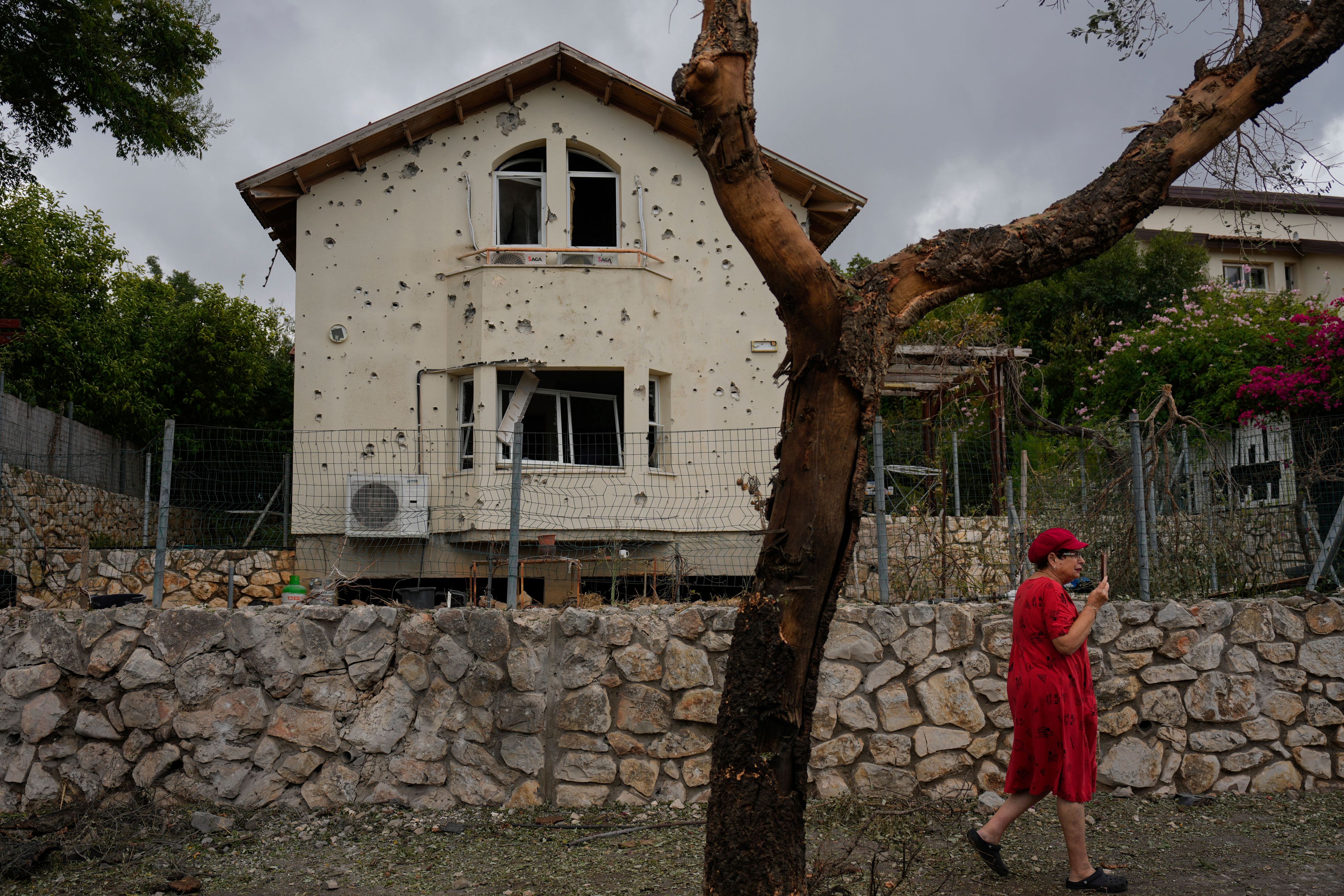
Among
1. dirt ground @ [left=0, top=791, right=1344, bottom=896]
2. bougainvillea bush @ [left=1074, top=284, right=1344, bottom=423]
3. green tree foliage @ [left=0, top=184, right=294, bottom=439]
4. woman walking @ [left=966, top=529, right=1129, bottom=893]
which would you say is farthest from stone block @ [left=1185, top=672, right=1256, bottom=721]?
green tree foliage @ [left=0, top=184, right=294, bottom=439]

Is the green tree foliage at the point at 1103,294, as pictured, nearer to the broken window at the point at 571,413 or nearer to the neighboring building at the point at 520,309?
the neighboring building at the point at 520,309

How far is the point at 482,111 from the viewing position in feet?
44.7

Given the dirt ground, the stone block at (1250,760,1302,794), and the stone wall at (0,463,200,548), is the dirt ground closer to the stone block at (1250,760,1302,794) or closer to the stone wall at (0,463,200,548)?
the stone block at (1250,760,1302,794)

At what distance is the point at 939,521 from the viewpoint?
7684 millimetres

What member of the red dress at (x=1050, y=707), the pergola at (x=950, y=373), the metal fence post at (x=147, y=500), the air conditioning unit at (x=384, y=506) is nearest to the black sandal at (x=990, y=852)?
the red dress at (x=1050, y=707)

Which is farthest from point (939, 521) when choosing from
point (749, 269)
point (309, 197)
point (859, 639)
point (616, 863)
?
point (309, 197)

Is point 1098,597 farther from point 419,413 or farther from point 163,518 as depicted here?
point 419,413

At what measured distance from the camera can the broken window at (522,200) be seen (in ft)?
45.0

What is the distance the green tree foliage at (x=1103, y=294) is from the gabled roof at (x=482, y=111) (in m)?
11.9

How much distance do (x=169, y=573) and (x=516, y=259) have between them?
5709 mm

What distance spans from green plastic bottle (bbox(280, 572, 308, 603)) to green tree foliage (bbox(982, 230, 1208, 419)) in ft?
61.1

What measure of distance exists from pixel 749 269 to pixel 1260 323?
8409 mm

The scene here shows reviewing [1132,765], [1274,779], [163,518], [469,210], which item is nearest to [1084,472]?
[1132,765]

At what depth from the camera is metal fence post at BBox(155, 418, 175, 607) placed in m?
6.79
